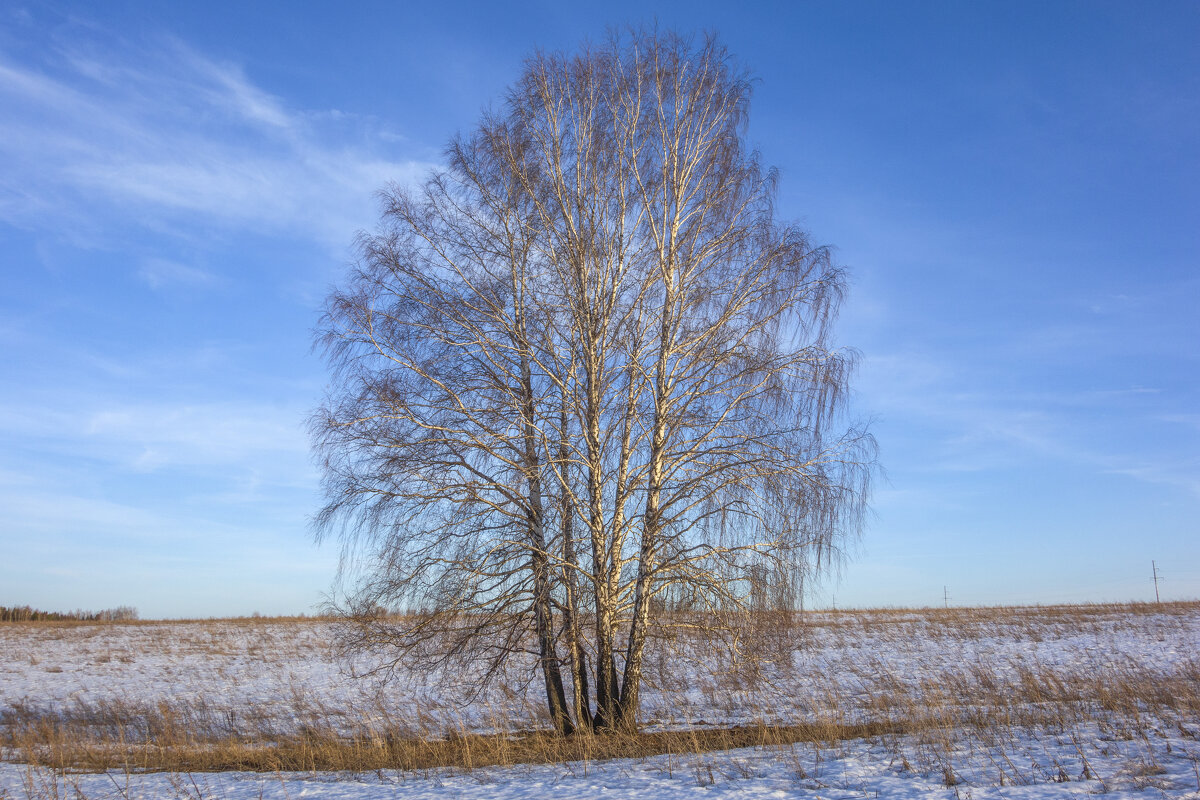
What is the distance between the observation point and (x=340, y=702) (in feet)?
53.6

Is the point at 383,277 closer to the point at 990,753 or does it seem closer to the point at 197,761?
the point at 197,761

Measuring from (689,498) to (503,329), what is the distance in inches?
148

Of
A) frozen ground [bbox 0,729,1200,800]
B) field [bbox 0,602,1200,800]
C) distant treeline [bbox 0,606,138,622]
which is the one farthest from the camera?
distant treeline [bbox 0,606,138,622]

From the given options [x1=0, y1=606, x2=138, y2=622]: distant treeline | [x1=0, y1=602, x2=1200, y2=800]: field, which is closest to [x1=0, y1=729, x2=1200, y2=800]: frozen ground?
[x1=0, y1=602, x2=1200, y2=800]: field

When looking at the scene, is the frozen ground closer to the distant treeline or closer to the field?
the field

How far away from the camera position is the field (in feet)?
26.3

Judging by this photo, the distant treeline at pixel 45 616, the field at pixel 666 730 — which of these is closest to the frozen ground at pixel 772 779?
the field at pixel 666 730

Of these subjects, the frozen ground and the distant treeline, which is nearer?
the frozen ground

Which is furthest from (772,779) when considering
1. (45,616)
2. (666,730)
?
(45,616)

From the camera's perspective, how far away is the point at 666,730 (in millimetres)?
11789

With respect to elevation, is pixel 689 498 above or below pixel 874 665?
above

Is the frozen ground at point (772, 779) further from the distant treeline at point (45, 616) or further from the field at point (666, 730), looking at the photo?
the distant treeline at point (45, 616)

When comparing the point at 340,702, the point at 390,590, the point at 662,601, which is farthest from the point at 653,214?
the point at 340,702

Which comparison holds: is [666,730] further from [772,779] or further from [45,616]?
[45,616]
